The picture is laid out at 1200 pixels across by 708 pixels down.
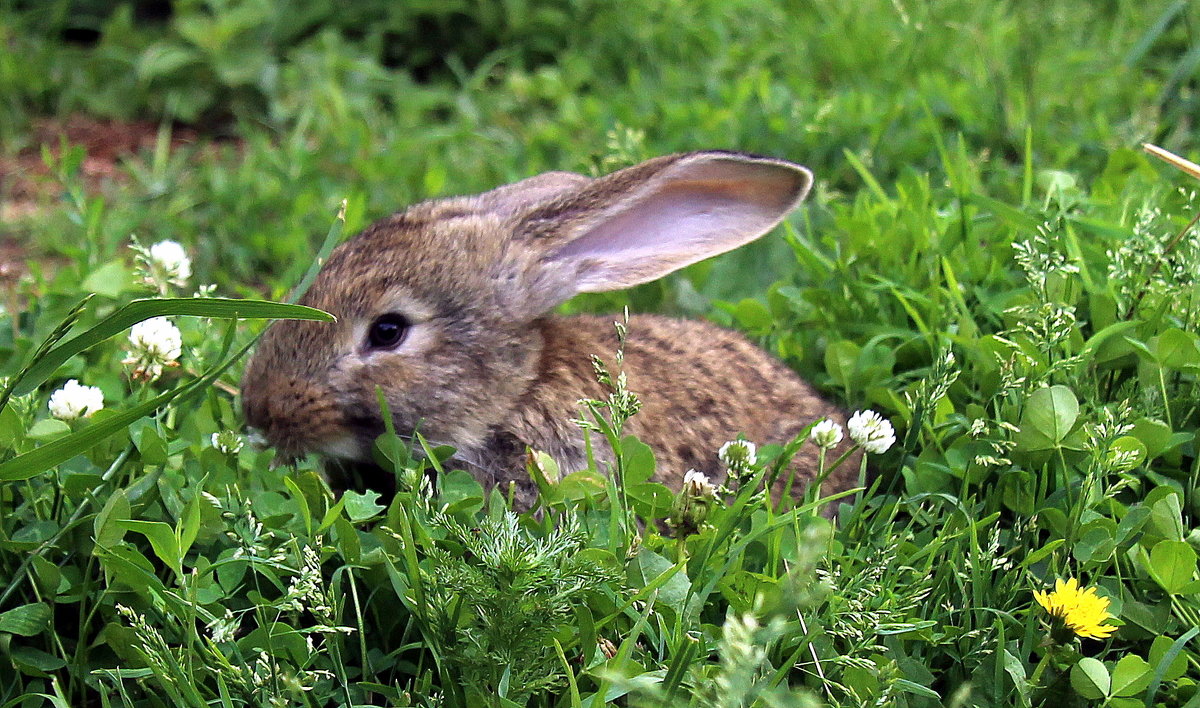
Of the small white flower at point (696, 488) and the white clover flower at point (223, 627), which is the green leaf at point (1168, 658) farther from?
the white clover flower at point (223, 627)

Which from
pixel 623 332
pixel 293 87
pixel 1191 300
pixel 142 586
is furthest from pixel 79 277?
pixel 1191 300

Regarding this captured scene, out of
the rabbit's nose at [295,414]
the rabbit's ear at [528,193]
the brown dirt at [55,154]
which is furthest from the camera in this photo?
the brown dirt at [55,154]

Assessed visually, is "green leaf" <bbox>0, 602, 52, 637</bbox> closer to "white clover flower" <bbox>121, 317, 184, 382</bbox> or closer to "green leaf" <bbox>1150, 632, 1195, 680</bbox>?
"white clover flower" <bbox>121, 317, 184, 382</bbox>

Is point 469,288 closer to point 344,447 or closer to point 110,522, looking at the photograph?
point 344,447

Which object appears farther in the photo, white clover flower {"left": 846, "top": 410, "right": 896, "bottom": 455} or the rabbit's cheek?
the rabbit's cheek

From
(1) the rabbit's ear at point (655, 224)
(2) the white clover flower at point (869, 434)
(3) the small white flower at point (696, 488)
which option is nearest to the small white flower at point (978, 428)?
(2) the white clover flower at point (869, 434)

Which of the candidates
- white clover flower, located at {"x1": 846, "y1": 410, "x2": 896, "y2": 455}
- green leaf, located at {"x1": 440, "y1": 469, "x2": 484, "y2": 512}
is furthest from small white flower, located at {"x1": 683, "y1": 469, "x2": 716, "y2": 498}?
green leaf, located at {"x1": 440, "y1": 469, "x2": 484, "y2": 512}
